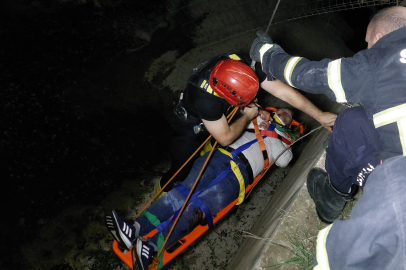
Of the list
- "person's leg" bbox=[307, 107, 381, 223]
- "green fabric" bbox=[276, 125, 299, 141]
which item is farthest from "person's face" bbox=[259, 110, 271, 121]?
"person's leg" bbox=[307, 107, 381, 223]

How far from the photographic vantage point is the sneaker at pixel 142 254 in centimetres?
237

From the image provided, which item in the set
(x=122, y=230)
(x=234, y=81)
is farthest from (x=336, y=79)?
(x=122, y=230)

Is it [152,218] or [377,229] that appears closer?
[377,229]

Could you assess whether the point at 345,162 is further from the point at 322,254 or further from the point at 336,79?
the point at 322,254

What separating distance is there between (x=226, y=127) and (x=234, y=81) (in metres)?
0.50

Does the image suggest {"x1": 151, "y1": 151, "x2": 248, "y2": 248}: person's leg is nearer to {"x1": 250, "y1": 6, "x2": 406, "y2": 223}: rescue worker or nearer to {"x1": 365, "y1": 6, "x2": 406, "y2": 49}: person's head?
{"x1": 250, "y1": 6, "x2": 406, "y2": 223}: rescue worker

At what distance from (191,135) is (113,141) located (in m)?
1.71

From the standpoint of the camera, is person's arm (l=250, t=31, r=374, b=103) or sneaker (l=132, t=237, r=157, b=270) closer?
person's arm (l=250, t=31, r=374, b=103)

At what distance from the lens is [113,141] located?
408 centimetres

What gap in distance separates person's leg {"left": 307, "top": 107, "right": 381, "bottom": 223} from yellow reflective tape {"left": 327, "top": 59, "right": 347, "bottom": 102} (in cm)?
20

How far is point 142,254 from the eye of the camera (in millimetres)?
2385

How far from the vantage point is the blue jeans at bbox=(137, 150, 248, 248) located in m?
2.67

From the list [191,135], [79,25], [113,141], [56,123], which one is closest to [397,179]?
[191,135]

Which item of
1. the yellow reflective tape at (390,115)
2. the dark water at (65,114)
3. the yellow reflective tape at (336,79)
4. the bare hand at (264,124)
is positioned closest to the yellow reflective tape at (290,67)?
the yellow reflective tape at (336,79)
